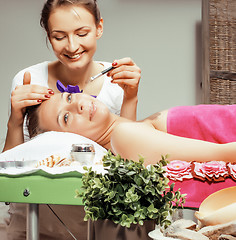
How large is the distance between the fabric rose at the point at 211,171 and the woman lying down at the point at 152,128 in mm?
86

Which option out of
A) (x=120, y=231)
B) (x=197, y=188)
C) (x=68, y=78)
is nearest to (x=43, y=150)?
(x=197, y=188)

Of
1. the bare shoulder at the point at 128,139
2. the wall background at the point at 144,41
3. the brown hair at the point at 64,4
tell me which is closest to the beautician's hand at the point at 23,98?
the brown hair at the point at 64,4

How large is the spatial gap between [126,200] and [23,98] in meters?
1.06

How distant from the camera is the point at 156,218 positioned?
0.69 meters

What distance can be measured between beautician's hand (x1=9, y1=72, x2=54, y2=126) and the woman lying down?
0.05 meters

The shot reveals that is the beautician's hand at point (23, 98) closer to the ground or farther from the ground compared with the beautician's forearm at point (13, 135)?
farther from the ground

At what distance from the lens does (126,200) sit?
662 mm

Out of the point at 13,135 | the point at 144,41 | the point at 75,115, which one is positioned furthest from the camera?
the point at 144,41

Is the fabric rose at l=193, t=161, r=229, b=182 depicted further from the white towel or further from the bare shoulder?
the white towel

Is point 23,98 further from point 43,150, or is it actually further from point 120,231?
point 120,231

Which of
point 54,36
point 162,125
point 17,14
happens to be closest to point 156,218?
point 162,125

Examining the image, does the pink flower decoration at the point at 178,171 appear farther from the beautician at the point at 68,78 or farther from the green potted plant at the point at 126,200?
the beautician at the point at 68,78

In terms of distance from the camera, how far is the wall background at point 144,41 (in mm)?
3016

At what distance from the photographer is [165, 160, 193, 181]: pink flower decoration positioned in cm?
97
